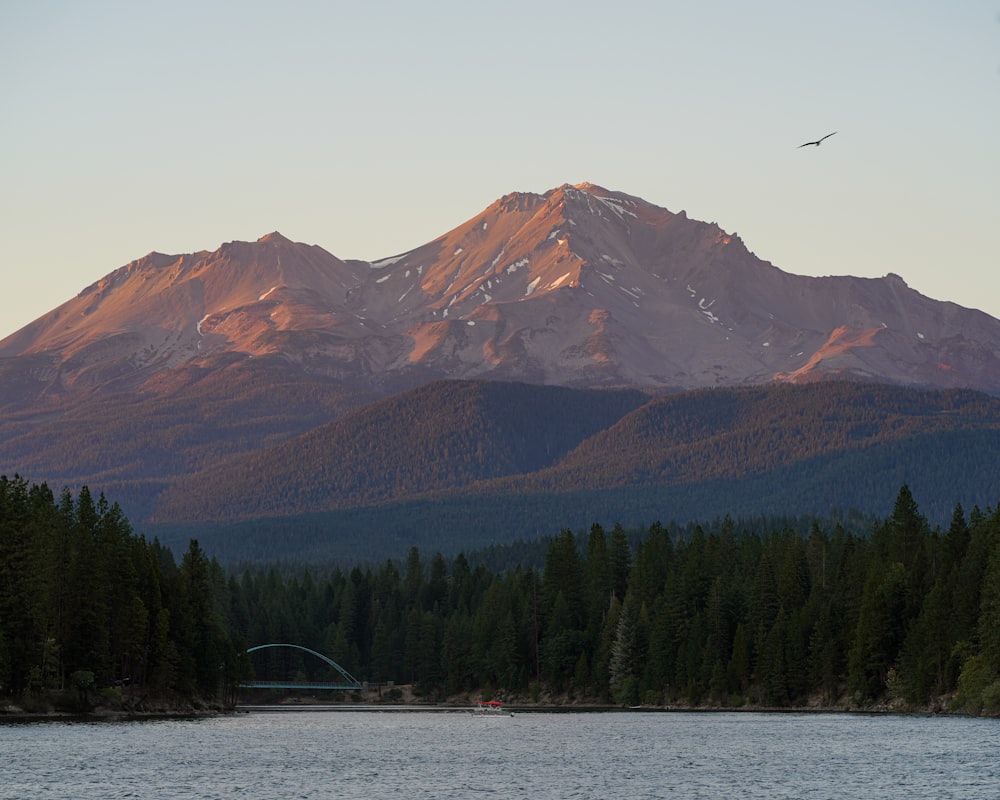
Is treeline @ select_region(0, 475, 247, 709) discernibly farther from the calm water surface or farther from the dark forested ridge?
the calm water surface

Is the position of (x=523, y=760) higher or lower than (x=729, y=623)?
lower

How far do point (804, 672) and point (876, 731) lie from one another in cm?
4395

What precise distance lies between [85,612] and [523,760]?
4291 cm

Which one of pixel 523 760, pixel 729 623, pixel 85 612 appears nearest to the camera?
pixel 523 760

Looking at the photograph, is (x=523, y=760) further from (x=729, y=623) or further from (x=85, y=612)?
(x=729, y=623)

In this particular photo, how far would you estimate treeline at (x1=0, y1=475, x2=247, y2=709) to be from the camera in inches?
5576

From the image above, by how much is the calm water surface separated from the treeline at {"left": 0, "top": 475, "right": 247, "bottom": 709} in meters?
4.52

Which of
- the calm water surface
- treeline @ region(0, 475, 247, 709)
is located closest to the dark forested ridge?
treeline @ region(0, 475, 247, 709)

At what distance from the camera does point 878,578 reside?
172 metres

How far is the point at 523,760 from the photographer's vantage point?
4931 inches

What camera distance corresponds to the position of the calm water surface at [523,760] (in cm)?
10200

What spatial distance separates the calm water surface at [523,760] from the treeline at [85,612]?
452 centimetres

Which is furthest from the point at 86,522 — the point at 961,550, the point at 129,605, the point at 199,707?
the point at 961,550

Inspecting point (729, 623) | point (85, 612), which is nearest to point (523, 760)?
point (85, 612)
